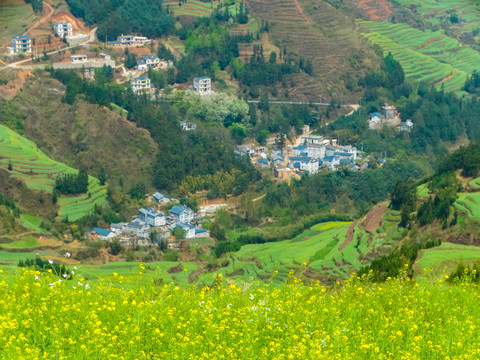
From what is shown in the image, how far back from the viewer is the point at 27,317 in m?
6.33

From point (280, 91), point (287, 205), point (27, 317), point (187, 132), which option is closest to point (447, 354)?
point (27, 317)

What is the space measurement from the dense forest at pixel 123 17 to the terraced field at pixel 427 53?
10287mm

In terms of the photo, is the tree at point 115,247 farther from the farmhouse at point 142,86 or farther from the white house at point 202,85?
the white house at point 202,85

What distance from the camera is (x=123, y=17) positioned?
3731 cm

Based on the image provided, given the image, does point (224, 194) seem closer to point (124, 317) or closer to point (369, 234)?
point (369, 234)

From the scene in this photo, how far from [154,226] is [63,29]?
49.8 ft

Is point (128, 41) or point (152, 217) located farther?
point (128, 41)

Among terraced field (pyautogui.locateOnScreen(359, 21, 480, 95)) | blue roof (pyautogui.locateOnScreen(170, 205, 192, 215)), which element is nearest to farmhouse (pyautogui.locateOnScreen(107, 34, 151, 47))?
terraced field (pyautogui.locateOnScreen(359, 21, 480, 95))

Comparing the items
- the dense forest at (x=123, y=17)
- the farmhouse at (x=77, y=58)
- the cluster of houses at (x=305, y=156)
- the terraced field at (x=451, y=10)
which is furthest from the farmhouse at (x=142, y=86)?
the terraced field at (x=451, y=10)

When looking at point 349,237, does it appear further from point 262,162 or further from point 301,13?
point 301,13

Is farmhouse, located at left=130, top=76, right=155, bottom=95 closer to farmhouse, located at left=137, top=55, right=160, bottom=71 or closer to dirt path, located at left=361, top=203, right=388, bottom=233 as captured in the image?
farmhouse, located at left=137, top=55, right=160, bottom=71

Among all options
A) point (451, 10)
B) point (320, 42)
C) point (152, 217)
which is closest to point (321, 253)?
point (152, 217)

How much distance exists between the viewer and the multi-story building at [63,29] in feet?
115

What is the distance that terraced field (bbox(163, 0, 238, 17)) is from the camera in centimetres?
3972
